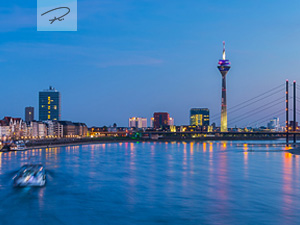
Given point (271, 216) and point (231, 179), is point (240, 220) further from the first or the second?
point (231, 179)

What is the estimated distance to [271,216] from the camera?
112 ft

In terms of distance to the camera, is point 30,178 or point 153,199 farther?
point 30,178

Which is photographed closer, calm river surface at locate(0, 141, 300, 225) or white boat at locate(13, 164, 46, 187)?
calm river surface at locate(0, 141, 300, 225)

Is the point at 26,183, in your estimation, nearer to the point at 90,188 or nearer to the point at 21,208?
the point at 90,188

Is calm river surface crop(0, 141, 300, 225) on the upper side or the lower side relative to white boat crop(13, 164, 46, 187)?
lower

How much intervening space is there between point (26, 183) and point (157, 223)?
22.2 m

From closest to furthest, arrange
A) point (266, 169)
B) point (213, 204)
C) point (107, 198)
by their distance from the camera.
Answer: point (213, 204)
point (107, 198)
point (266, 169)

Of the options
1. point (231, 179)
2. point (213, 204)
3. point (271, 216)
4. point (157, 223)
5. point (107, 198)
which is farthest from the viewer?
point (231, 179)

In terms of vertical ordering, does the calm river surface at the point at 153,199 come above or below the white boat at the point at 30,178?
below

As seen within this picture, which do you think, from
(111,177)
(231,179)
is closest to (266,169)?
(231,179)

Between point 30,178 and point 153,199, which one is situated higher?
point 30,178

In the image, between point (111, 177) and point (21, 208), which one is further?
point (111, 177)

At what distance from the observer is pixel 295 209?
3656 cm

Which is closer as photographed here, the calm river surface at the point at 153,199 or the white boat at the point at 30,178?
the calm river surface at the point at 153,199
